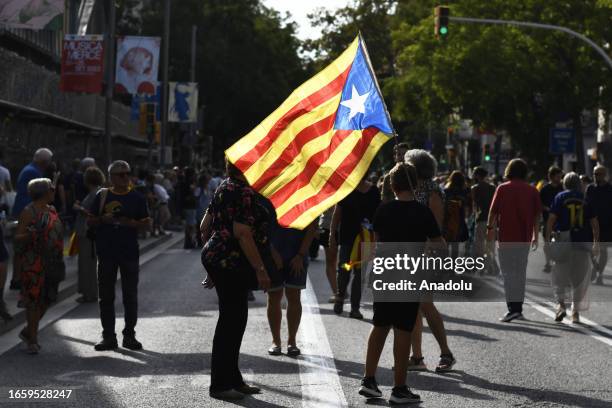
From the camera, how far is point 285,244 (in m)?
10.5

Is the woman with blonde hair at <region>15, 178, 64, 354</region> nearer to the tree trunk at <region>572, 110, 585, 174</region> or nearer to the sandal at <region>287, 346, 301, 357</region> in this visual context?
the sandal at <region>287, 346, 301, 357</region>

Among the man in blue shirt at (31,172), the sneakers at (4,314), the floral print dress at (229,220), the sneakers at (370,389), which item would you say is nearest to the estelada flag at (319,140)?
the floral print dress at (229,220)

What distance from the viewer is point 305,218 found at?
26.0 feet

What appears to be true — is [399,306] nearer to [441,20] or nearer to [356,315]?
[356,315]

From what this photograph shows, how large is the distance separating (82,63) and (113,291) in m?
12.7

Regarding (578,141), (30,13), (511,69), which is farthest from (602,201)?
(578,141)

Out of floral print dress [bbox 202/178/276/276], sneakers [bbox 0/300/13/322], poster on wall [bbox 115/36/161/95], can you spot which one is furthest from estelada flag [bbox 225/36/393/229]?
poster on wall [bbox 115/36/161/95]

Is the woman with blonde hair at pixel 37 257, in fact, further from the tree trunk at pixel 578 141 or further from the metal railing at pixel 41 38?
the tree trunk at pixel 578 141

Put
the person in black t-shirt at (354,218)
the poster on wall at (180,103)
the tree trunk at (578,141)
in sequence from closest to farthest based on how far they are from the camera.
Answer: the person in black t-shirt at (354,218) < the tree trunk at (578,141) < the poster on wall at (180,103)

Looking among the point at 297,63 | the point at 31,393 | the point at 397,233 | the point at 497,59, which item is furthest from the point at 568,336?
the point at 297,63

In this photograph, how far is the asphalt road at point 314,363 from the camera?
8383mm

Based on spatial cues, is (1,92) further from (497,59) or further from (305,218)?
(497,59)

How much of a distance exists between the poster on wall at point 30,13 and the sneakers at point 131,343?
28.4 feet

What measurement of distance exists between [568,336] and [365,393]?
4.21 metres
